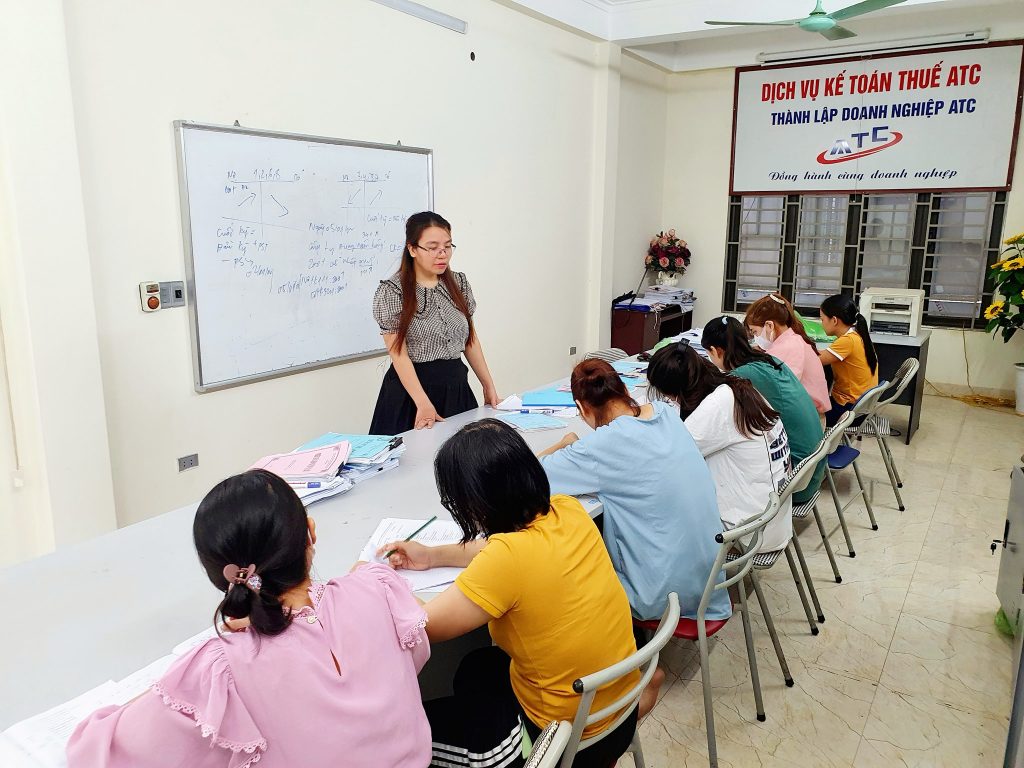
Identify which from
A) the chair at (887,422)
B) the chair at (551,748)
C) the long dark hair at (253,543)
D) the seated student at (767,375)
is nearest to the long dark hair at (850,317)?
the chair at (887,422)

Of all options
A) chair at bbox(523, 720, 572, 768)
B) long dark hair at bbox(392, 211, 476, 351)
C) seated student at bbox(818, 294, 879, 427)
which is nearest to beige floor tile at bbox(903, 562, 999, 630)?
seated student at bbox(818, 294, 879, 427)

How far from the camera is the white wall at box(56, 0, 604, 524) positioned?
283 centimetres

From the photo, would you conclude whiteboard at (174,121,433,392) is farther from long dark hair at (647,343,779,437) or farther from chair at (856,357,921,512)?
chair at (856,357,921,512)

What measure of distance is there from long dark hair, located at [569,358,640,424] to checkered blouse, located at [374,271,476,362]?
3.23 ft

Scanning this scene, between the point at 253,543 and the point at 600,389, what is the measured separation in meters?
1.15

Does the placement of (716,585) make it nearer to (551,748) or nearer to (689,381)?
(689,381)

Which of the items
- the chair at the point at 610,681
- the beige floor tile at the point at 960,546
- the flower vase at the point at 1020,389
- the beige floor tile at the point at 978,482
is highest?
the chair at the point at 610,681

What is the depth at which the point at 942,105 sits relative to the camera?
6047 millimetres

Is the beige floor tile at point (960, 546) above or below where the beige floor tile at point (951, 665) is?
above

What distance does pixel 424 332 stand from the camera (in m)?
2.93

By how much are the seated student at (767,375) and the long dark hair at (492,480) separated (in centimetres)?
162

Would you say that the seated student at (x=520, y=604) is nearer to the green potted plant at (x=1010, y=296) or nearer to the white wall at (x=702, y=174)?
the green potted plant at (x=1010, y=296)

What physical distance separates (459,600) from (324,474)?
2.68 ft

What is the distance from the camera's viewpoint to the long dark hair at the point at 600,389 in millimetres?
2043
